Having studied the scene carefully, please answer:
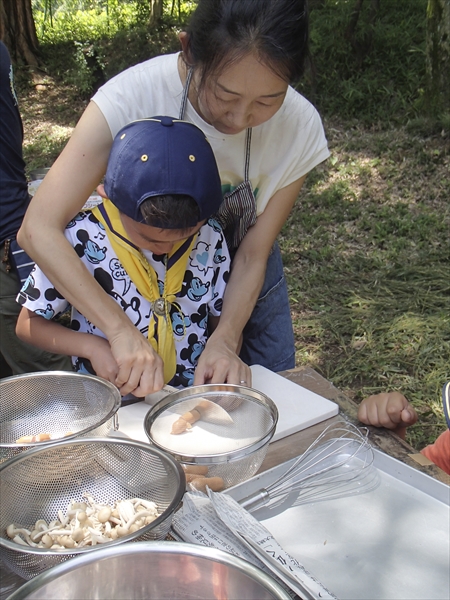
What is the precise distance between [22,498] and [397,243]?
3694 millimetres

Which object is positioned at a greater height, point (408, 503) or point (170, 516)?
point (170, 516)

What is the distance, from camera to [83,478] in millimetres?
989

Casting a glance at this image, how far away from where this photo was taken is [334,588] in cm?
89

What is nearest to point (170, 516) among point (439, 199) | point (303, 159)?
point (303, 159)

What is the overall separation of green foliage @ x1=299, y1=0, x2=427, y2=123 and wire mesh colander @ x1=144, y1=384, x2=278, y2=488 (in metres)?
5.15

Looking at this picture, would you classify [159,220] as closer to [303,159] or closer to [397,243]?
[303,159]

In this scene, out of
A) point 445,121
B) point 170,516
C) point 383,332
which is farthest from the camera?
point 445,121

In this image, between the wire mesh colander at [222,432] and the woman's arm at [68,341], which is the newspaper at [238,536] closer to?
the wire mesh colander at [222,432]

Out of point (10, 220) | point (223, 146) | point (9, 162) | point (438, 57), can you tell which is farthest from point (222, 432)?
point (438, 57)

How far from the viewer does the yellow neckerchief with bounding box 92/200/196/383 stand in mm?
1553

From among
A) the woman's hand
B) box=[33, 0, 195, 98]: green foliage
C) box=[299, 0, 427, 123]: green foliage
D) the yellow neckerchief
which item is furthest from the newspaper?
box=[33, 0, 195, 98]: green foliage

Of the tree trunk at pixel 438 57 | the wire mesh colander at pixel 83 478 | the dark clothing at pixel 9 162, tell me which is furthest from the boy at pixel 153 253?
the tree trunk at pixel 438 57

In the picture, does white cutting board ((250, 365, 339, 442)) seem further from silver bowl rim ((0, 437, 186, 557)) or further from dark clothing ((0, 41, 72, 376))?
dark clothing ((0, 41, 72, 376))

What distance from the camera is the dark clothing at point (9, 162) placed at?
7.68ft
